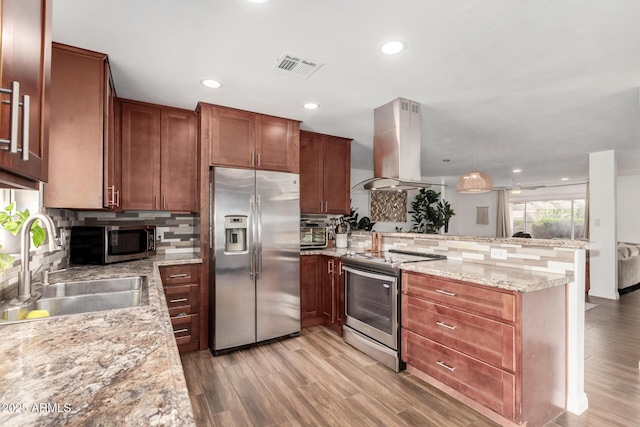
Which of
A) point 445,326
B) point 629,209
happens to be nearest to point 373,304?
point 445,326

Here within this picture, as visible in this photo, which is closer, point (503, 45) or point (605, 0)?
point (605, 0)

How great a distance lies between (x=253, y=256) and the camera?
121 inches

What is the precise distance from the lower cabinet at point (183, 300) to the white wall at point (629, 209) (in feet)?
28.8

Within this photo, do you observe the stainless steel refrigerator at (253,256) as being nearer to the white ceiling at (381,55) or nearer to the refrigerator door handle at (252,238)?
the refrigerator door handle at (252,238)

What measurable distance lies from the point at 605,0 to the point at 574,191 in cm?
791

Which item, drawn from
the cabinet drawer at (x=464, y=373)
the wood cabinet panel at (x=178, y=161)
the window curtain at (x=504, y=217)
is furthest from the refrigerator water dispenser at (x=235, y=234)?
the window curtain at (x=504, y=217)

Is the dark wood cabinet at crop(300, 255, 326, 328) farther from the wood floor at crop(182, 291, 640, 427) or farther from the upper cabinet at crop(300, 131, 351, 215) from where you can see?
the upper cabinet at crop(300, 131, 351, 215)

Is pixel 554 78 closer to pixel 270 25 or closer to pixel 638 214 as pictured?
pixel 270 25

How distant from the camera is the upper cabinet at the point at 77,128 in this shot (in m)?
2.00

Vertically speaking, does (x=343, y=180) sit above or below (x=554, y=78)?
below

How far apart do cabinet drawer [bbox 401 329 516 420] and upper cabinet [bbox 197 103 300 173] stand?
210 cm

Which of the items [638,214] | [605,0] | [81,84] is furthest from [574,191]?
[81,84]

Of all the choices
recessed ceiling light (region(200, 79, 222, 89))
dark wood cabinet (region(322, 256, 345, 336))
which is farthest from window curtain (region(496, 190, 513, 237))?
recessed ceiling light (region(200, 79, 222, 89))

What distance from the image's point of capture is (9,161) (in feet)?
2.25
